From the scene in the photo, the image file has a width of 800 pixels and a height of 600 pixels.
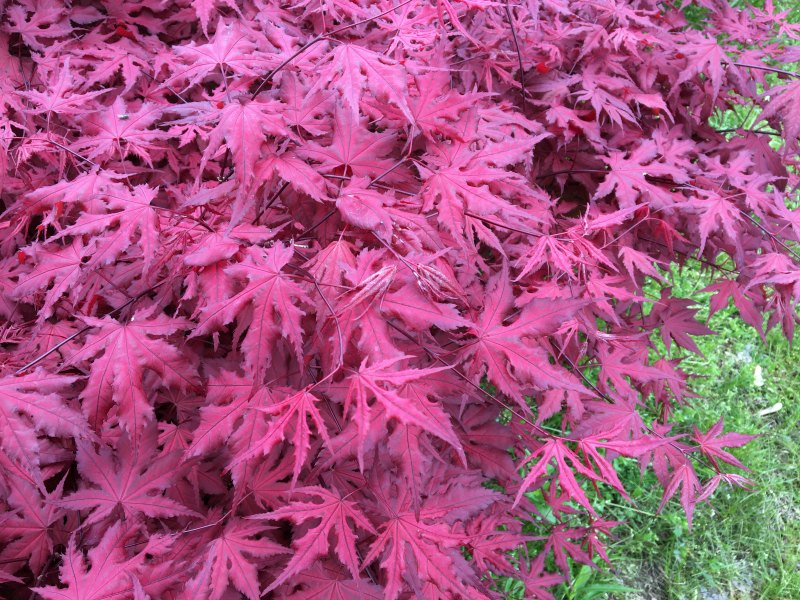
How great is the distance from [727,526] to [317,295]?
2.83 metres

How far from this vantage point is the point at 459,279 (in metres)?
1.52

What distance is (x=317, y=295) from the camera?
1241mm

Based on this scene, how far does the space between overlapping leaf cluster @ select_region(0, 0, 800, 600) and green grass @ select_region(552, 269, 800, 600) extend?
1.10 m

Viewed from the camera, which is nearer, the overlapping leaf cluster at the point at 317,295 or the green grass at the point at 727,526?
the overlapping leaf cluster at the point at 317,295

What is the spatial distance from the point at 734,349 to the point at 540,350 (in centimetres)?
317

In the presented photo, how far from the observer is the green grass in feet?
9.23

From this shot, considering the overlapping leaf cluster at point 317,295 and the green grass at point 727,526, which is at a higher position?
the overlapping leaf cluster at point 317,295

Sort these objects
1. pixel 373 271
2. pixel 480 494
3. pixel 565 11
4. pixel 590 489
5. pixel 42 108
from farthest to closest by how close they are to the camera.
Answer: pixel 590 489
pixel 565 11
pixel 42 108
pixel 480 494
pixel 373 271

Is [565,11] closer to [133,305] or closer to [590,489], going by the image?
[133,305]

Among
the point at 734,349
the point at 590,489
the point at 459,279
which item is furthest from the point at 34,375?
the point at 734,349

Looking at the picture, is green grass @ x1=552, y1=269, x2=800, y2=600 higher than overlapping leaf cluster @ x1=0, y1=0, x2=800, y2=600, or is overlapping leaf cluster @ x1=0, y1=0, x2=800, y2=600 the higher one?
overlapping leaf cluster @ x1=0, y1=0, x2=800, y2=600

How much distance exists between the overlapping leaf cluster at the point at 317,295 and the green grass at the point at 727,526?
1.10 metres

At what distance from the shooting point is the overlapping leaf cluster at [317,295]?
1206mm

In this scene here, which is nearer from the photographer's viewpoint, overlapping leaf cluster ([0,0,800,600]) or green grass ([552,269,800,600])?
overlapping leaf cluster ([0,0,800,600])
